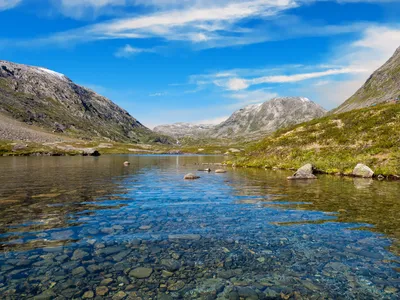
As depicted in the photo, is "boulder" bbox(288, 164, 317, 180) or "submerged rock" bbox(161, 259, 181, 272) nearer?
"submerged rock" bbox(161, 259, 181, 272)

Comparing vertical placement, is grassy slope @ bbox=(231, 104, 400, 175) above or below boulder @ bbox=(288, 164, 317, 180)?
above

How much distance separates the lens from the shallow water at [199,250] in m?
8.80

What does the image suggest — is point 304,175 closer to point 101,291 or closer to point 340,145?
point 340,145

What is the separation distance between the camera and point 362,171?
40.7 m

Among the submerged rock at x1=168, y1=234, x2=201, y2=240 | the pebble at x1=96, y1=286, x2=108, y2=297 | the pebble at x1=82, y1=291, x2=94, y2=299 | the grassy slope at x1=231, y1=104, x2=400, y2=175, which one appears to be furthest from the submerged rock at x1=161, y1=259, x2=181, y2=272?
the grassy slope at x1=231, y1=104, x2=400, y2=175

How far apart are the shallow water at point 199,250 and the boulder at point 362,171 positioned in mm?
19781

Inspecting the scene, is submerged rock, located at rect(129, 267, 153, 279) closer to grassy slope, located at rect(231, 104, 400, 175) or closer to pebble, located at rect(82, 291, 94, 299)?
pebble, located at rect(82, 291, 94, 299)

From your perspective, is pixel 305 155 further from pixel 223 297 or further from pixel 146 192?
pixel 223 297

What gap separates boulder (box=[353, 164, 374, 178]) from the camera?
131ft

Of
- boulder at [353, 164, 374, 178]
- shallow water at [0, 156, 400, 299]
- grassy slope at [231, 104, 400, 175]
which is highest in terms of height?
grassy slope at [231, 104, 400, 175]

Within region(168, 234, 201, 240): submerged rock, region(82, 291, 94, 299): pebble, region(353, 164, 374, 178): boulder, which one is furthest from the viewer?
region(353, 164, 374, 178): boulder

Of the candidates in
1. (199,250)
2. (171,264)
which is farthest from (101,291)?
(199,250)

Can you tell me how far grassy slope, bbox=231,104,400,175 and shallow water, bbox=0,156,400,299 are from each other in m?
25.2

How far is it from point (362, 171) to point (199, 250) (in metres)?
37.6
